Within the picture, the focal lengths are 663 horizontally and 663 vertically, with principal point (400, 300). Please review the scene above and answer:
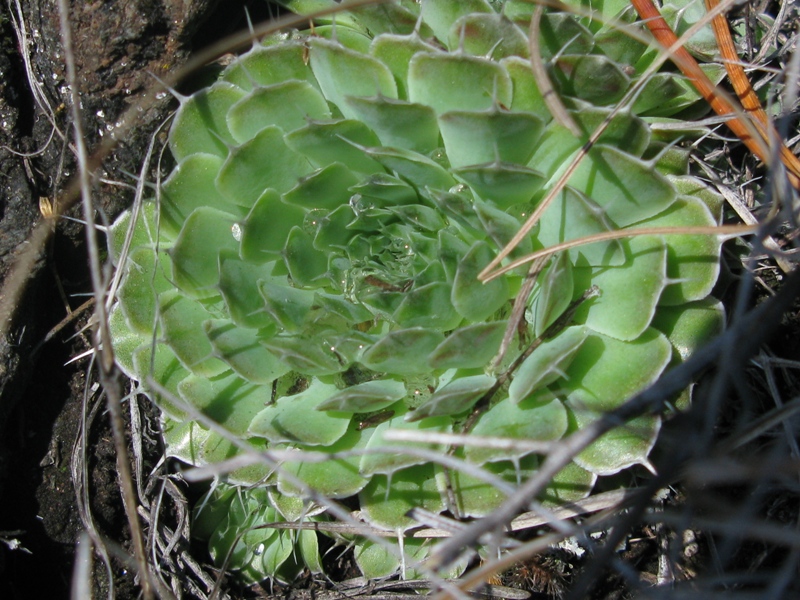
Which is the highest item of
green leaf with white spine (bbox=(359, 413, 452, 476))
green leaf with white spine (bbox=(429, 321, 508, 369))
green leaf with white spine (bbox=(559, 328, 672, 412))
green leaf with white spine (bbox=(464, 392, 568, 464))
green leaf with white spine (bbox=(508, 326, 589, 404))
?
green leaf with white spine (bbox=(429, 321, 508, 369))

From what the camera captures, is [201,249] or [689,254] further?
[201,249]

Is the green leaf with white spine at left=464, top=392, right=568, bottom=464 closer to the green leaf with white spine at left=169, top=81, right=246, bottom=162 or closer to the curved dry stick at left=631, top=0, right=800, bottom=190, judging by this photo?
the curved dry stick at left=631, top=0, right=800, bottom=190

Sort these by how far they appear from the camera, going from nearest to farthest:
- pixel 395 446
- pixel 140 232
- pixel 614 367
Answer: pixel 395 446, pixel 614 367, pixel 140 232

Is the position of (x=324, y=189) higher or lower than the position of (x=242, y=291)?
higher

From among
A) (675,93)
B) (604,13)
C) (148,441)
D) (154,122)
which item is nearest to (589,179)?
(675,93)

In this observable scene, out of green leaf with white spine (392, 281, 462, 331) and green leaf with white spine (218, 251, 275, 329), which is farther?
green leaf with white spine (218, 251, 275, 329)

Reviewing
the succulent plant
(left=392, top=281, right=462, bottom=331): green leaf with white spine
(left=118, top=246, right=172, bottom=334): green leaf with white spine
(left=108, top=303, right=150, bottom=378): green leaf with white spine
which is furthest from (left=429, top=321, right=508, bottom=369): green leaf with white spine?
(left=108, top=303, right=150, bottom=378): green leaf with white spine

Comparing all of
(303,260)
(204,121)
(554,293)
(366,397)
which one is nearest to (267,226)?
(303,260)

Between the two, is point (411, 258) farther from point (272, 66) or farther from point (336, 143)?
point (272, 66)
